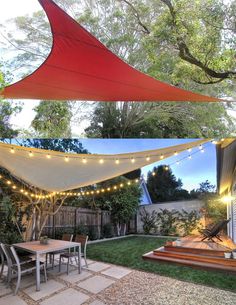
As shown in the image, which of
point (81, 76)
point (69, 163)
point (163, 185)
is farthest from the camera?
point (163, 185)

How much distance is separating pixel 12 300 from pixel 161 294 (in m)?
2.24

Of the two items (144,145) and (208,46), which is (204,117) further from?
(208,46)

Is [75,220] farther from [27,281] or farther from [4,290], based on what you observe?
[4,290]

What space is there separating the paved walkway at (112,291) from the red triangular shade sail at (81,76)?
9.64 ft

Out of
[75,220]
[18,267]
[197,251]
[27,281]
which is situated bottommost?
[27,281]

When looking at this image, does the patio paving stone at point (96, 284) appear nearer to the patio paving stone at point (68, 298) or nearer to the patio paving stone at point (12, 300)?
the patio paving stone at point (68, 298)

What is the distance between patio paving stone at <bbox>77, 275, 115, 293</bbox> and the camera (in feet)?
14.3

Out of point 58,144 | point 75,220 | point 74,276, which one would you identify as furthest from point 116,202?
point 74,276

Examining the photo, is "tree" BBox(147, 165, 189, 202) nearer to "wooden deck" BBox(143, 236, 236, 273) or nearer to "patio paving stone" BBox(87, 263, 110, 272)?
"wooden deck" BBox(143, 236, 236, 273)

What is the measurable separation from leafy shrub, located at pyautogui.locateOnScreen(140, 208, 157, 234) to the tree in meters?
2.12

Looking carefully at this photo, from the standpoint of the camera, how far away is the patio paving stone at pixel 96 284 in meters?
4.37

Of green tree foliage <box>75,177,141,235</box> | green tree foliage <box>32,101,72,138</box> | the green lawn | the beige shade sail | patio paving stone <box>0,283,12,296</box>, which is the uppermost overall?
green tree foliage <box>32,101,72,138</box>

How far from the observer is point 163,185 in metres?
13.8

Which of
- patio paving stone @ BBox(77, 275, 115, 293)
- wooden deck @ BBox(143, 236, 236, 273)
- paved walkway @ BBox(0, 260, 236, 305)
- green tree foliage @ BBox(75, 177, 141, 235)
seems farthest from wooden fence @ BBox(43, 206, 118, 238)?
patio paving stone @ BBox(77, 275, 115, 293)
